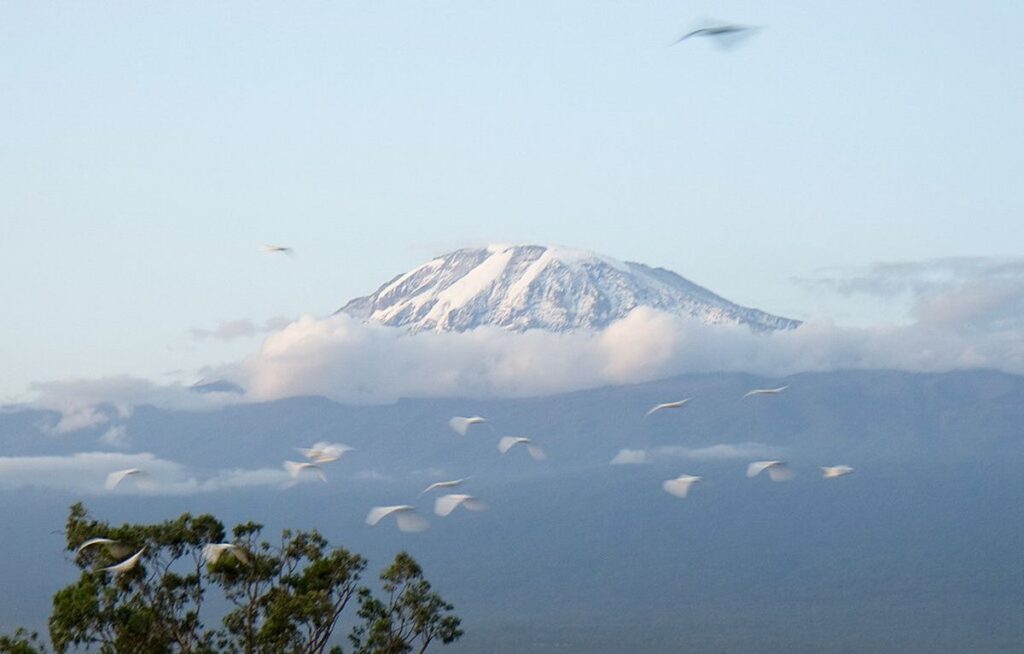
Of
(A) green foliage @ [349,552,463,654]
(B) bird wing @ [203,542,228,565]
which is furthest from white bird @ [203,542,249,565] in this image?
(A) green foliage @ [349,552,463,654]

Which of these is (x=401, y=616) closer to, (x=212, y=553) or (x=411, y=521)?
(x=411, y=521)

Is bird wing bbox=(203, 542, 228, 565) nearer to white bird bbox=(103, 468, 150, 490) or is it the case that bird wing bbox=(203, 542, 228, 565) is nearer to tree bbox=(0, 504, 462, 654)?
tree bbox=(0, 504, 462, 654)

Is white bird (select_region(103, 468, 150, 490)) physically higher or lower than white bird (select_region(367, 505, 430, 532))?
higher

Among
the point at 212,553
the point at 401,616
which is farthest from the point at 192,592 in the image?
the point at 401,616

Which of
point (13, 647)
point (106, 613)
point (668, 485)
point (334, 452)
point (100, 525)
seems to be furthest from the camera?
point (668, 485)

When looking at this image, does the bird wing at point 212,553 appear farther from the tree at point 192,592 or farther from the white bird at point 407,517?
the white bird at point 407,517

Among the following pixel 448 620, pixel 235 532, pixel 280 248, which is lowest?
pixel 448 620

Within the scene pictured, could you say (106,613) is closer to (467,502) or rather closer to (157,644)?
(157,644)

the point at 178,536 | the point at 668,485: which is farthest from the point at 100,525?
the point at 668,485

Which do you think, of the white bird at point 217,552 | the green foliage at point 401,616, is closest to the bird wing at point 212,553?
the white bird at point 217,552
